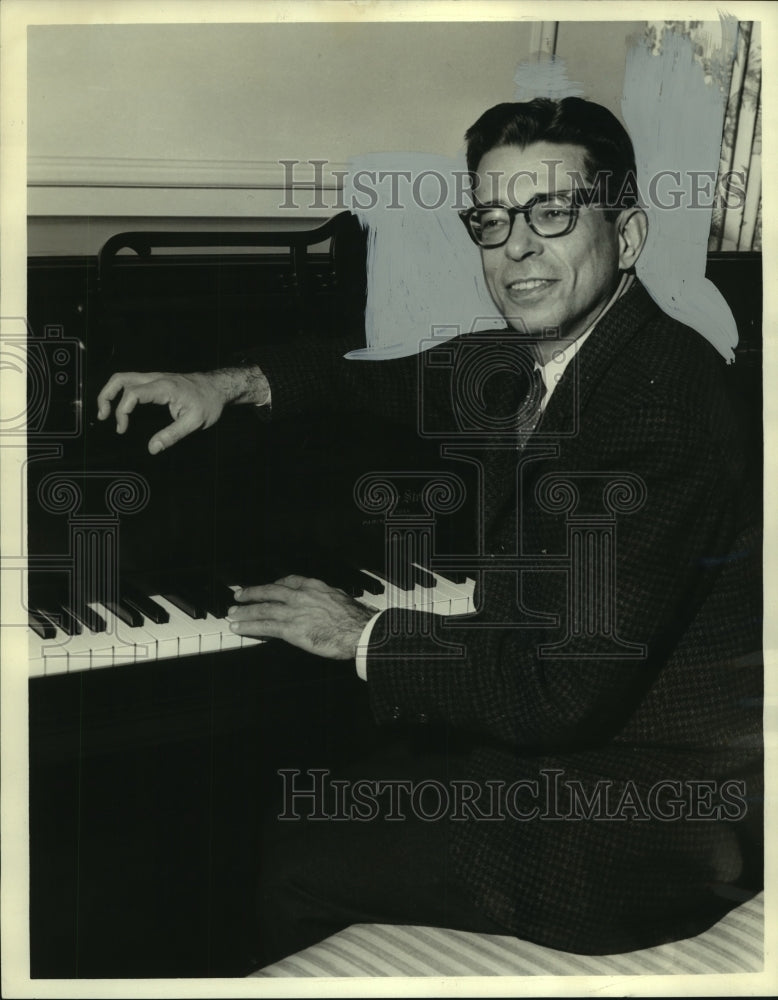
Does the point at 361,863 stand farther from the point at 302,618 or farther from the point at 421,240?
the point at 421,240

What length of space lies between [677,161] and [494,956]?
1.26 m

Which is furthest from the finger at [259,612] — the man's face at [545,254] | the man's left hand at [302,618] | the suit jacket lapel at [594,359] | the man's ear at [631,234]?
the man's ear at [631,234]

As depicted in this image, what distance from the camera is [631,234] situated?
162 cm

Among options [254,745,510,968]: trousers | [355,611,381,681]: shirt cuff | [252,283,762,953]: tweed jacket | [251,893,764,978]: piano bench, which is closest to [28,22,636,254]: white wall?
[252,283,762,953]: tweed jacket

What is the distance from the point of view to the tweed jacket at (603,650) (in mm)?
1536

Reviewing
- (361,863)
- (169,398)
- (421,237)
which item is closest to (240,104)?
(421,237)

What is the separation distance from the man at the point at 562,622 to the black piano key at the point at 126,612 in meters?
0.15

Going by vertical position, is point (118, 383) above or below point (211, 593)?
above

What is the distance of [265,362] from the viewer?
1.66 m

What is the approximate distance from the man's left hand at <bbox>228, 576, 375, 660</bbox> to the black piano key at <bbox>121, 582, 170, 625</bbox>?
10cm

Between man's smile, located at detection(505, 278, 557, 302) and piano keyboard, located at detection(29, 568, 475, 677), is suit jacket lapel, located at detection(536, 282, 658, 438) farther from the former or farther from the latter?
piano keyboard, located at detection(29, 568, 475, 677)

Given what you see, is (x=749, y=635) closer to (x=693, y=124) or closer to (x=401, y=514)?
(x=401, y=514)

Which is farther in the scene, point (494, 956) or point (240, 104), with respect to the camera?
point (240, 104)

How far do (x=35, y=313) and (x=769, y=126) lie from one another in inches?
48.5
